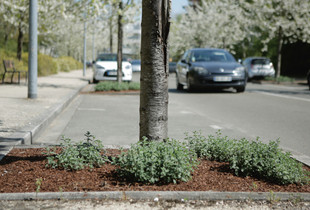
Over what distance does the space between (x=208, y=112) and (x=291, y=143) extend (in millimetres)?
3947

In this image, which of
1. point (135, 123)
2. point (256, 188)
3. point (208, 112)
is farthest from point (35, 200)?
point (208, 112)

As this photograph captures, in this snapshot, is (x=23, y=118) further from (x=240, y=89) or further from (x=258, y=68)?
(x=258, y=68)

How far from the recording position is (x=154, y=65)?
409 centimetres

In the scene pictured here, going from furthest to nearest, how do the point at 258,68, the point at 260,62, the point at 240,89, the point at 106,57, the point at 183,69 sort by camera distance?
1. the point at 260,62
2. the point at 258,68
3. the point at 106,57
4. the point at 183,69
5. the point at 240,89

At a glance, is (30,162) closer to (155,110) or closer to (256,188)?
(155,110)

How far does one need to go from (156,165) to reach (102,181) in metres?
0.50

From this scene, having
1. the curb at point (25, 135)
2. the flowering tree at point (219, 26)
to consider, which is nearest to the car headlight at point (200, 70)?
the curb at point (25, 135)

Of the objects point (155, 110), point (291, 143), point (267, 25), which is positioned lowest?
point (291, 143)

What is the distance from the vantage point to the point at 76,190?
343 cm

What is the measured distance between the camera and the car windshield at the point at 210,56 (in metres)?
16.6

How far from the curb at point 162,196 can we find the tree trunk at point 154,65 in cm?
94

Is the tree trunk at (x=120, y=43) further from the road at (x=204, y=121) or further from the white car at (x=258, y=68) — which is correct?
the white car at (x=258, y=68)

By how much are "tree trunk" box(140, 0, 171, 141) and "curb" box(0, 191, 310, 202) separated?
944 mm

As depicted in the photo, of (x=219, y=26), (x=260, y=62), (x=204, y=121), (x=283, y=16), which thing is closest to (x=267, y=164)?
(x=204, y=121)
